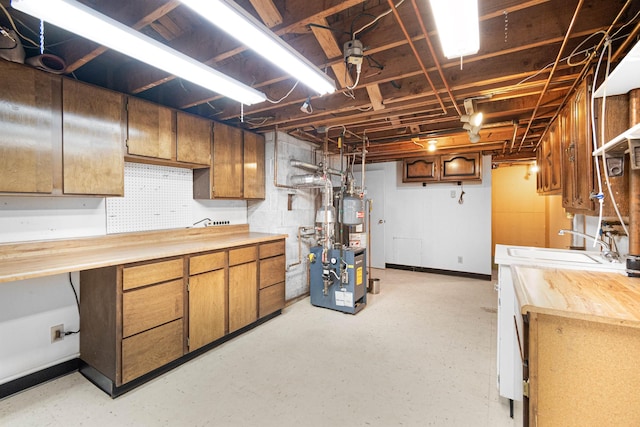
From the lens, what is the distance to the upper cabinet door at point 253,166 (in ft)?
11.8

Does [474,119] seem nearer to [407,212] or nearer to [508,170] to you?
[407,212]

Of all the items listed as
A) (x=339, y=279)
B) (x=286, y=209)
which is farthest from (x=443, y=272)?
(x=286, y=209)

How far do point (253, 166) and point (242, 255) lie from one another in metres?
1.26

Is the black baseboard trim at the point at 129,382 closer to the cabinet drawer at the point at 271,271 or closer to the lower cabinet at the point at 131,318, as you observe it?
the lower cabinet at the point at 131,318

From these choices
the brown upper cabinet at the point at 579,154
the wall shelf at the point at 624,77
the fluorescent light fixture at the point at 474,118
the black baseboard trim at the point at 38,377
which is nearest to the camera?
the wall shelf at the point at 624,77

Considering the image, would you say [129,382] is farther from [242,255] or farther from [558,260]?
[558,260]

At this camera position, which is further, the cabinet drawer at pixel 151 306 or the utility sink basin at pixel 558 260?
the cabinet drawer at pixel 151 306

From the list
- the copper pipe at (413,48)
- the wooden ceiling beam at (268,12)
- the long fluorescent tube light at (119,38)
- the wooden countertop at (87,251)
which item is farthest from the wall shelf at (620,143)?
the wooden countertop at (87,251)

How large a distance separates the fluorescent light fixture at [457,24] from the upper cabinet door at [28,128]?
2.54 metres

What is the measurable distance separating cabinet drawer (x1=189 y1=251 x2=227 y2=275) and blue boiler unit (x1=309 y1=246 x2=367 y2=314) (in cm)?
125

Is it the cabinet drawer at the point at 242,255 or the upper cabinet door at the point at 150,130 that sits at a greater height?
the upper cabinet door at the point at 150,130

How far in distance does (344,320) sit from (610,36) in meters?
3.17

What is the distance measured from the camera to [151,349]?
2.20 m

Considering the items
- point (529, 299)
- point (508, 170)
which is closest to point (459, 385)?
point (529, 299)
